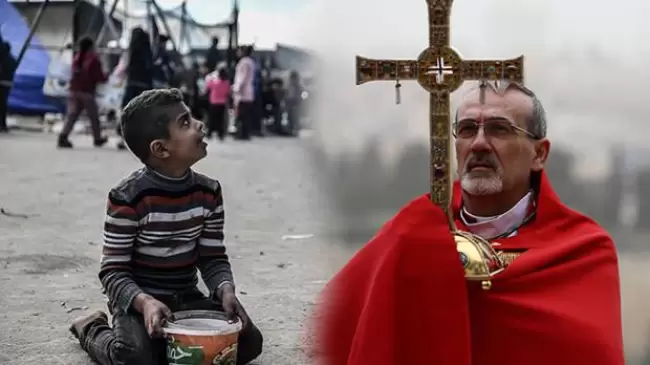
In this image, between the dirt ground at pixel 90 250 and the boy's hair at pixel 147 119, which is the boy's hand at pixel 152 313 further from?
the dirt ground at pixel 90 250

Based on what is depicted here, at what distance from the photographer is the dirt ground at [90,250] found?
13.1 feet

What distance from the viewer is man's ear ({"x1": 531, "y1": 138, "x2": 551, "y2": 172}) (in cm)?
269

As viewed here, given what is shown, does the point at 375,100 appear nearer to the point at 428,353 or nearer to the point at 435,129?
the point at 435,129

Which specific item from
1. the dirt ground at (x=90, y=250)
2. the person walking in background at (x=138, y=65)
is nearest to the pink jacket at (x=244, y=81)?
the person walking in background at (x=138, y=65)

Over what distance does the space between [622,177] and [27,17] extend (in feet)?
31.5

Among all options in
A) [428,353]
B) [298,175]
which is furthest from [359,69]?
[298,175]

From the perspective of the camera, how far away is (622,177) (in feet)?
12.9

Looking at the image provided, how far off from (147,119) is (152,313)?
62 centimetres

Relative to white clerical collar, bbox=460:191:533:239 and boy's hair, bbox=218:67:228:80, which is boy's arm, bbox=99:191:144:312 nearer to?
white clerical collar, bbox=460:191:533:239

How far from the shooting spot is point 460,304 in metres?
2.36

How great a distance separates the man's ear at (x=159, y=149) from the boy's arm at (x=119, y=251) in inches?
7.1

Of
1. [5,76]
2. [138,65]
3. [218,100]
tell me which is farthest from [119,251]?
[5,76]

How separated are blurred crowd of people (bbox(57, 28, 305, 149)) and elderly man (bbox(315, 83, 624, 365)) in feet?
26.1

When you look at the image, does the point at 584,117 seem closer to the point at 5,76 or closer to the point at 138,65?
the point at 138,65
